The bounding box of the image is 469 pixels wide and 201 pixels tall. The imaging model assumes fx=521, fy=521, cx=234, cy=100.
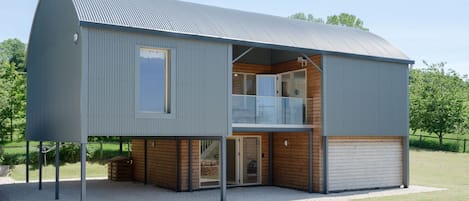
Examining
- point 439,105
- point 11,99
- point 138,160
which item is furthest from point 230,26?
point 439,105

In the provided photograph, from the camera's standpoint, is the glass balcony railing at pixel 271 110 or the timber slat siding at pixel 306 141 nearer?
the glass balcony railing at pixel 271 110

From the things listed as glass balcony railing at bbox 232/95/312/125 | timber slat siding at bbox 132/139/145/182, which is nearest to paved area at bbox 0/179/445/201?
timber slat siding at bbox 132/139/145/182

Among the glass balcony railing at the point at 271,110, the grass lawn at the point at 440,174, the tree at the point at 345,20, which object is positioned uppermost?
the tree at the point at 345,20

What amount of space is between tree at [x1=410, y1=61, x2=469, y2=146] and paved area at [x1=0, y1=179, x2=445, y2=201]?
19.3 m

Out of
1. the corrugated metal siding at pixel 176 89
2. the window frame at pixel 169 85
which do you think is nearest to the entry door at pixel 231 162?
the corrugated metal siding at pixel 176 89

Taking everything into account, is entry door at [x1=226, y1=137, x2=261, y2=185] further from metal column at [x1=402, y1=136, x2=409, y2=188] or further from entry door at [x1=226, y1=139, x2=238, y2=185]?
metal column at [x1=402, y1=136, x2=409, y2=188]

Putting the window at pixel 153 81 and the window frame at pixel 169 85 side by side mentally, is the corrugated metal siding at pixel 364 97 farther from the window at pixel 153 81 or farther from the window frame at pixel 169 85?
the window at pixel 153 81

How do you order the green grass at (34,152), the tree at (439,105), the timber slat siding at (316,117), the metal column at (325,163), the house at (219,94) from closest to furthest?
the house at (219,94)
the metal column at (325,163)
the timber slat siding at (316,117)
the green grass at (34,152)
the tree at (439,105)

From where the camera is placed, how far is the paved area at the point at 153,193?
15031mm

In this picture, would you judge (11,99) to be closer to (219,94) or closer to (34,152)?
(34,152)

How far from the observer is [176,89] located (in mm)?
13258

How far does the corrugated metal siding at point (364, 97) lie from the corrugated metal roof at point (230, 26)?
0.45m

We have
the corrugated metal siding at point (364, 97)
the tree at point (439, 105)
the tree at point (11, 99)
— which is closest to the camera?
the corrugated metal siding at point (364, 97)

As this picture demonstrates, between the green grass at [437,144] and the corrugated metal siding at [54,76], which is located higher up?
the corrugated metal siding at [54,76]
